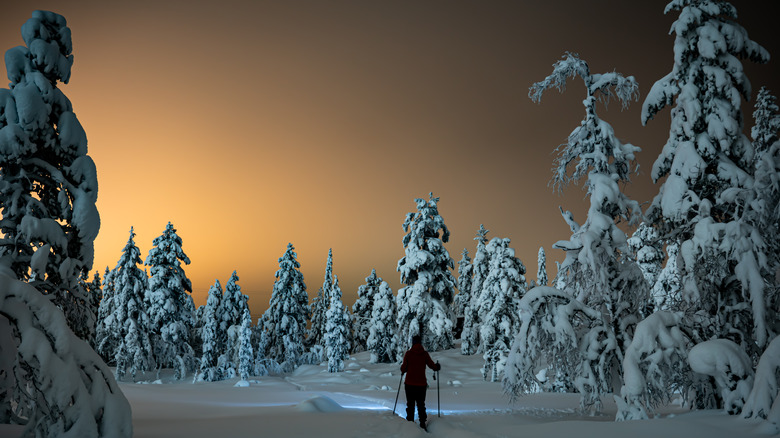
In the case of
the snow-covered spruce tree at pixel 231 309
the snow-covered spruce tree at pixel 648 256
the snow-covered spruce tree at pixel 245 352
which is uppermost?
the snow-covered spruce tree at pixel 648 256

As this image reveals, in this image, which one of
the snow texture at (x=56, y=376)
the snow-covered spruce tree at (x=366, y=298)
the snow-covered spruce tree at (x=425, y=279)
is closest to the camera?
the snow texture at (x=56, y=376)

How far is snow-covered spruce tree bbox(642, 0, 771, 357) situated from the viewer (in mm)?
11141

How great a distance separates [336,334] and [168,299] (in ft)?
48.4

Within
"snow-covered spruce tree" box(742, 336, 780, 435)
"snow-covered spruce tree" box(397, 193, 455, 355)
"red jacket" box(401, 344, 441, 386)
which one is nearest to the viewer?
"snow-covered spruce tree" box(742, 336, 780, 435)

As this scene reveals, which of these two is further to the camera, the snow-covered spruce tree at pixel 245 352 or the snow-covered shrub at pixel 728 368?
the snow-covered spruce tree at pixel 245 352

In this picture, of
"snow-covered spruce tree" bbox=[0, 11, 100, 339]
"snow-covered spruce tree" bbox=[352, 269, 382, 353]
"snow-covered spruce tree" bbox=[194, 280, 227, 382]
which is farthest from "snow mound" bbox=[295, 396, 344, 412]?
"snow-covered spruce tree" bbox=[352, 269, 382, 353]

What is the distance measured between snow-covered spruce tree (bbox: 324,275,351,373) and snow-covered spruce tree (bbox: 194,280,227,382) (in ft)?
30.2

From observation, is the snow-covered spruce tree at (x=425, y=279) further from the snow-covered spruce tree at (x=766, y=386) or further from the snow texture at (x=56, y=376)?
the snow texture at (x=56, y=376)

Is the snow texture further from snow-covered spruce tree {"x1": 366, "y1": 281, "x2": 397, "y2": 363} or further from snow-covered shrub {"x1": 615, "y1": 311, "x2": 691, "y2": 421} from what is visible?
snow-covered spruce tree {"x1": 366, "y1": 281, "x2": 397, "y2": 363}

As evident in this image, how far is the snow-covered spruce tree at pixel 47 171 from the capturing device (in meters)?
11.3

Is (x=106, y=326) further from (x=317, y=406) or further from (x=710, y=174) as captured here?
(x=710, y=174)

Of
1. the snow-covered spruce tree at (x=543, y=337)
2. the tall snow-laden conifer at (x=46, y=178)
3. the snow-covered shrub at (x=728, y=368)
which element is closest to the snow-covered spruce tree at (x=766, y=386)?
the snow-covered shrub at (x=728, y=368)

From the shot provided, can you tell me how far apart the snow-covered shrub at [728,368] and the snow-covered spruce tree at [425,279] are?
24188 millimetres

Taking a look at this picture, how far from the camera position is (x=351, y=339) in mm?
71562
